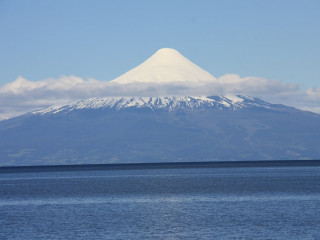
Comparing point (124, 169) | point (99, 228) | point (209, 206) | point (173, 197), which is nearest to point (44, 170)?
point (124, 169)

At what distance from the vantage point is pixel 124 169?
192 metres

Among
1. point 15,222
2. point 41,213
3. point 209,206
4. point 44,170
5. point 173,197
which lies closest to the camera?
point 15,222

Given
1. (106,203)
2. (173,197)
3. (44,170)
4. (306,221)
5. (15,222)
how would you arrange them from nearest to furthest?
(306,221) < (15,222) < (106,203) < (173,197) < (44,170)

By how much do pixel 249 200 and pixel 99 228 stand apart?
908 inches

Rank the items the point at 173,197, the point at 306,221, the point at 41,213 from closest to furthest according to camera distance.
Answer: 1. the point at 306,221
2. the point at 41,213
3. the point at 173,197

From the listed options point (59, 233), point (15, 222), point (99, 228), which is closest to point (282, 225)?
point (99, 228)

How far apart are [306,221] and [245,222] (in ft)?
12.1

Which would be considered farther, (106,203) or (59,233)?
(106,203)

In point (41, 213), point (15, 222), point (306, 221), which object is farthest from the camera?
point (41, 213)

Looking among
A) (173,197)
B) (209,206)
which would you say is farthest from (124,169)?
(209,206)

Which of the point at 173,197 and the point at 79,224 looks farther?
the point at 173,197

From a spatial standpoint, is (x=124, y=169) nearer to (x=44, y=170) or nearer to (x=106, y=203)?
(x=44, y=170)

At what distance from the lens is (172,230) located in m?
33.2

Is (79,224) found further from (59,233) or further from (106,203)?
(106,203)
